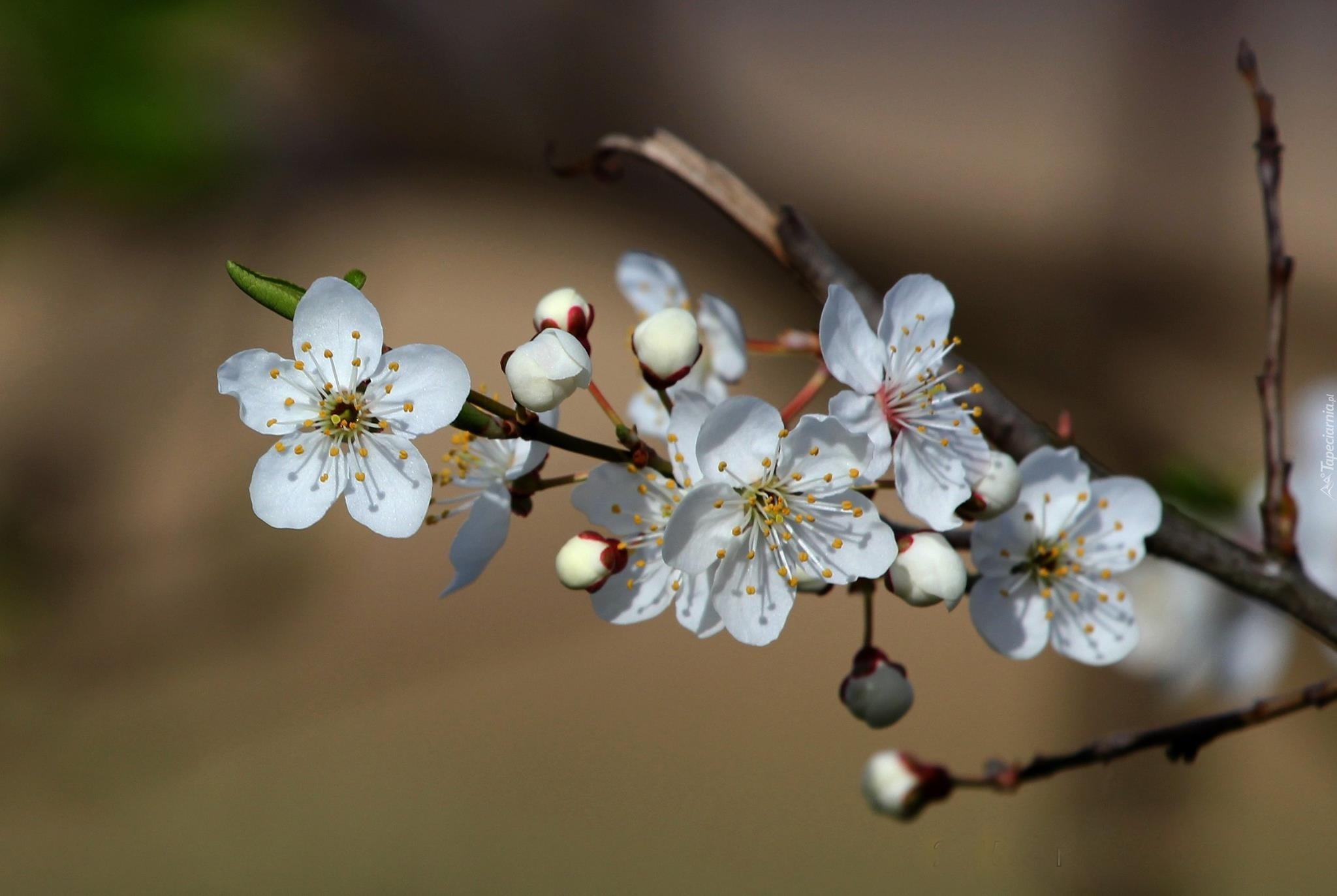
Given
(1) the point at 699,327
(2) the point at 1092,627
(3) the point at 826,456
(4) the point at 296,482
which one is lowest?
(2) the point at 1092,627

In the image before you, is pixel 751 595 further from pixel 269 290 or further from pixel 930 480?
pixel 269 290

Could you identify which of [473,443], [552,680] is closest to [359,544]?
[552,680]

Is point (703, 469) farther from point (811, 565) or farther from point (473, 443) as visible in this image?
point (473, 443)

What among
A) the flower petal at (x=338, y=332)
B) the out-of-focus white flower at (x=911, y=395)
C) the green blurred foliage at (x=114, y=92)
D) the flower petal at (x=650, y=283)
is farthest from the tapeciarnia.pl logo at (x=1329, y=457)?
the green blurred foliage at (x=114, y=92)

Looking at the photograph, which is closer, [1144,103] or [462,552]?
[462,552]

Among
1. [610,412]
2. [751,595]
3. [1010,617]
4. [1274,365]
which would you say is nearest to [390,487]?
[610,412]

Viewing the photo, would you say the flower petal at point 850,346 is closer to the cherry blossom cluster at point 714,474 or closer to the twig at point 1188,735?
the cherry blossom cluster at point 714,474
